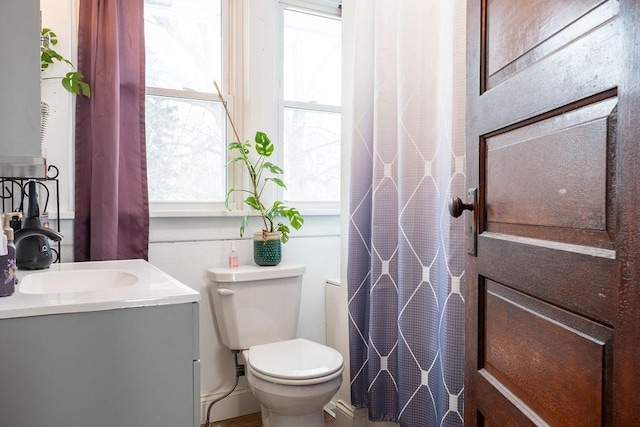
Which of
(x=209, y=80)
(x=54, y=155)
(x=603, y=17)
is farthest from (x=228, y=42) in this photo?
(x=603, y=17)

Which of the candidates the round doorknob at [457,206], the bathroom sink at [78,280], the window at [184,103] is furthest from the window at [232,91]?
the round doorknob at [457,206]

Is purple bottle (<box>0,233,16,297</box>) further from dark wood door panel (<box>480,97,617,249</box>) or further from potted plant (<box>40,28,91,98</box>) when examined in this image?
dark wood door panel (<box>480,97,617,249</box>)

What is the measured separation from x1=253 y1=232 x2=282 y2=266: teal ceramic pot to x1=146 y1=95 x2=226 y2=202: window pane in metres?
0.31

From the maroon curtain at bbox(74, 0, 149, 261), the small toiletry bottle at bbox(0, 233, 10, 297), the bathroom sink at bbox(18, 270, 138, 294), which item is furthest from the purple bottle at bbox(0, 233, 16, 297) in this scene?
the maroon curtain at bbox(74, 0, 149, 261)

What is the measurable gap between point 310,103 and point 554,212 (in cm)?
182

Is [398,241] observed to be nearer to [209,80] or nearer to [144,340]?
[144,340]

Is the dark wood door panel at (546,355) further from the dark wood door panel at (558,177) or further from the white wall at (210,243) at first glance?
the white wall at (210,243)

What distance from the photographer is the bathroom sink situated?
1378 mm

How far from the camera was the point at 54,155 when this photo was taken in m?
1.74

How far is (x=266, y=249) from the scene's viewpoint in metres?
2.01

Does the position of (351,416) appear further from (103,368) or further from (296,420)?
(103,368)

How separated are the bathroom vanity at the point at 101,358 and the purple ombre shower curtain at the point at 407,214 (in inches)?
28.9

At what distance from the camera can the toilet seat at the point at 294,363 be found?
155cm

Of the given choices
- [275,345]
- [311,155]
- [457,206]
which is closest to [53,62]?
[311,155]
